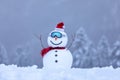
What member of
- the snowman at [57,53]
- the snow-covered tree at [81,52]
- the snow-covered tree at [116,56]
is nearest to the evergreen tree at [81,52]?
the snow-covered tree at [81,52]

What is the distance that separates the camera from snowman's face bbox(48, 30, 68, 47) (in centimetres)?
622

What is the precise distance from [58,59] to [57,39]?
30 centimetres

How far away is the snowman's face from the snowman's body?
3.8 inches

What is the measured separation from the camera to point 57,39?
245 inches

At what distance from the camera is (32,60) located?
101 ft

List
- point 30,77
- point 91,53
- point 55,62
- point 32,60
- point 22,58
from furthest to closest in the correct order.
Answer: point 32,60, point 22,58, point 91,53, point 55,62, point 30,77

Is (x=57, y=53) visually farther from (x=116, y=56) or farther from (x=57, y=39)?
(x=116, y=56)

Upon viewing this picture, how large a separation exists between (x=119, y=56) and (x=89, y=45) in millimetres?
3013

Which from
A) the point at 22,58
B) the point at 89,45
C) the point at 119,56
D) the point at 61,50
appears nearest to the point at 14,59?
the point at 22,58

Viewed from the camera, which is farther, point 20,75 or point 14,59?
point 14,59

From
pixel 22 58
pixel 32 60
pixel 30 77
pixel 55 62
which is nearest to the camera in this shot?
pixel 30 77

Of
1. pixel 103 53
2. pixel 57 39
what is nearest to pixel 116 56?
pixel 103 53

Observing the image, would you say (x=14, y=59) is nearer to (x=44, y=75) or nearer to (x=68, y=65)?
(x=68, y=65)

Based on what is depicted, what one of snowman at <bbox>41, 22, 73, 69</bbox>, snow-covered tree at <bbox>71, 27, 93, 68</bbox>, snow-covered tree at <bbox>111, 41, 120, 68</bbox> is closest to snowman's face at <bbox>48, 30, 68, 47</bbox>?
snowman at <bbox>41, 22, 73, 69</bbox>
